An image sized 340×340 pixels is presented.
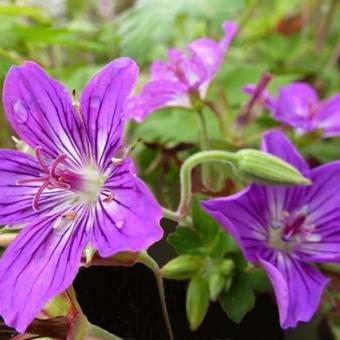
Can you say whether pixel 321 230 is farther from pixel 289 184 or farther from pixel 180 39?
pixel 180 39

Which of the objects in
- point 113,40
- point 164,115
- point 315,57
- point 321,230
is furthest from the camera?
point 315,57

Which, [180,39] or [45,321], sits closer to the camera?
[45,321]

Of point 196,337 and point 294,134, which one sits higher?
point 294,134

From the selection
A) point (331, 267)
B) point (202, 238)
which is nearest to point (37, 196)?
point (202, 238)

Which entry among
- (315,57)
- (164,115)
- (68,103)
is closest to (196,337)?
(68,103)

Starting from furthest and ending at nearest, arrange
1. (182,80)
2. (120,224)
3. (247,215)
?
(182,80)
(247,215)
(120,224)

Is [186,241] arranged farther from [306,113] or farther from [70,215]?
[306,113]

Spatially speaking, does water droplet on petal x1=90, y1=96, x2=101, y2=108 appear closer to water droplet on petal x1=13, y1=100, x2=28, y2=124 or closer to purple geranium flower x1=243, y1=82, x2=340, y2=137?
water droplet on petal x1=13, y1=100, x2=28, y2=124

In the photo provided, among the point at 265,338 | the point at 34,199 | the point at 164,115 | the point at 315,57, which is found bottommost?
the point at 265,338
